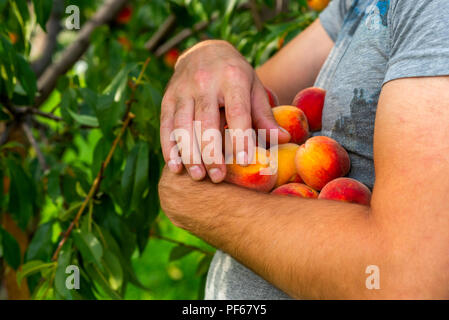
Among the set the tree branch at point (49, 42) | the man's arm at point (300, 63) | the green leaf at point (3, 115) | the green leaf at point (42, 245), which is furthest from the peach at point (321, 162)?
the tree branch at point (49, 42)

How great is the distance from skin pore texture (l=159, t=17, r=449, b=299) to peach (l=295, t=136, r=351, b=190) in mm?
114

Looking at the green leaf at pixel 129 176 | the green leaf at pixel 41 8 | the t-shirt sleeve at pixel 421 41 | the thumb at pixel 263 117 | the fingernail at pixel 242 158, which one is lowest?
the green leaf at pixel 129 176

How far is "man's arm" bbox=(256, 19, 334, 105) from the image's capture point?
129 centimetres

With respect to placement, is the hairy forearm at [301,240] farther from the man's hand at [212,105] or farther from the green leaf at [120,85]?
the green leaf at [120,85]

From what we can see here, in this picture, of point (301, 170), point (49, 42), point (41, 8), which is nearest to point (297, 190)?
point (301, 170)

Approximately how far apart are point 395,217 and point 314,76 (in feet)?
2.45

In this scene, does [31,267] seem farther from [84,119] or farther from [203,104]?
[203,104]

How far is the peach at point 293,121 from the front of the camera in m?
0.96

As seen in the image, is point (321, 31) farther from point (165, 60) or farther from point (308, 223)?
point (165, 60)

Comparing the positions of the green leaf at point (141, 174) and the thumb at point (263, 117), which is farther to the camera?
the green leaf at point (141, 174)

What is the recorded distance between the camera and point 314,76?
131 cm

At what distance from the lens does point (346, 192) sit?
2.63ft

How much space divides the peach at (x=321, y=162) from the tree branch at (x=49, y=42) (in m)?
1.84
